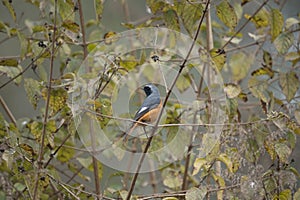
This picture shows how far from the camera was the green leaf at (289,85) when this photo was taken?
3.85 feet

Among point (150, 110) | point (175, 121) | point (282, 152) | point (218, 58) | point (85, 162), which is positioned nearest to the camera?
point (150, 110)

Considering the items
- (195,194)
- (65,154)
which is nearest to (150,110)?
(195,194)

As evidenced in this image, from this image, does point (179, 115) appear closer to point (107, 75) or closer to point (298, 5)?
point (107, 75)

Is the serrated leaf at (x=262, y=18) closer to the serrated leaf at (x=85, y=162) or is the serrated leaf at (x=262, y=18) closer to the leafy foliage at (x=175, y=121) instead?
the leafy foliage at (x=175, y=121)

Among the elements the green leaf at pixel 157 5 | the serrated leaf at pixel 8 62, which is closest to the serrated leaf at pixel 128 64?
the green leaf at pixel 157 5

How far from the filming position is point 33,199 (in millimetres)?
953

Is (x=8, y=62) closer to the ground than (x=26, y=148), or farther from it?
farther from it

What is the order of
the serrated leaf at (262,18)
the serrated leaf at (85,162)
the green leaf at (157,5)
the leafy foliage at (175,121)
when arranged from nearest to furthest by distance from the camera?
the leafy foliage at (175,121)
the green leaf at (157,5)
the serrated leaf at (262,18)
the serrated leaf at (85,162)

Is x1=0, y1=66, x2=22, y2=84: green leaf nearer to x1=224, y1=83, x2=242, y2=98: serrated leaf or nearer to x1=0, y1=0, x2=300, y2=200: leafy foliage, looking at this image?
x1=0, y1=0, x2=300, y2=200: leafy foliage

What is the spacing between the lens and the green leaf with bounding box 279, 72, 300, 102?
3.85 ft

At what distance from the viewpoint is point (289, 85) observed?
1180 millimetres

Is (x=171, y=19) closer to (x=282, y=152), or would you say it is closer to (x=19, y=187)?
(x=282, y=152)

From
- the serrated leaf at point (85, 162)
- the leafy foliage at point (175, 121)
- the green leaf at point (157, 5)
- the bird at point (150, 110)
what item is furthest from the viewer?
the serrated leaf at point (85, 162)

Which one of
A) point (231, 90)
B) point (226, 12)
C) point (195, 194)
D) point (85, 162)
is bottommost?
point (195, 194)
